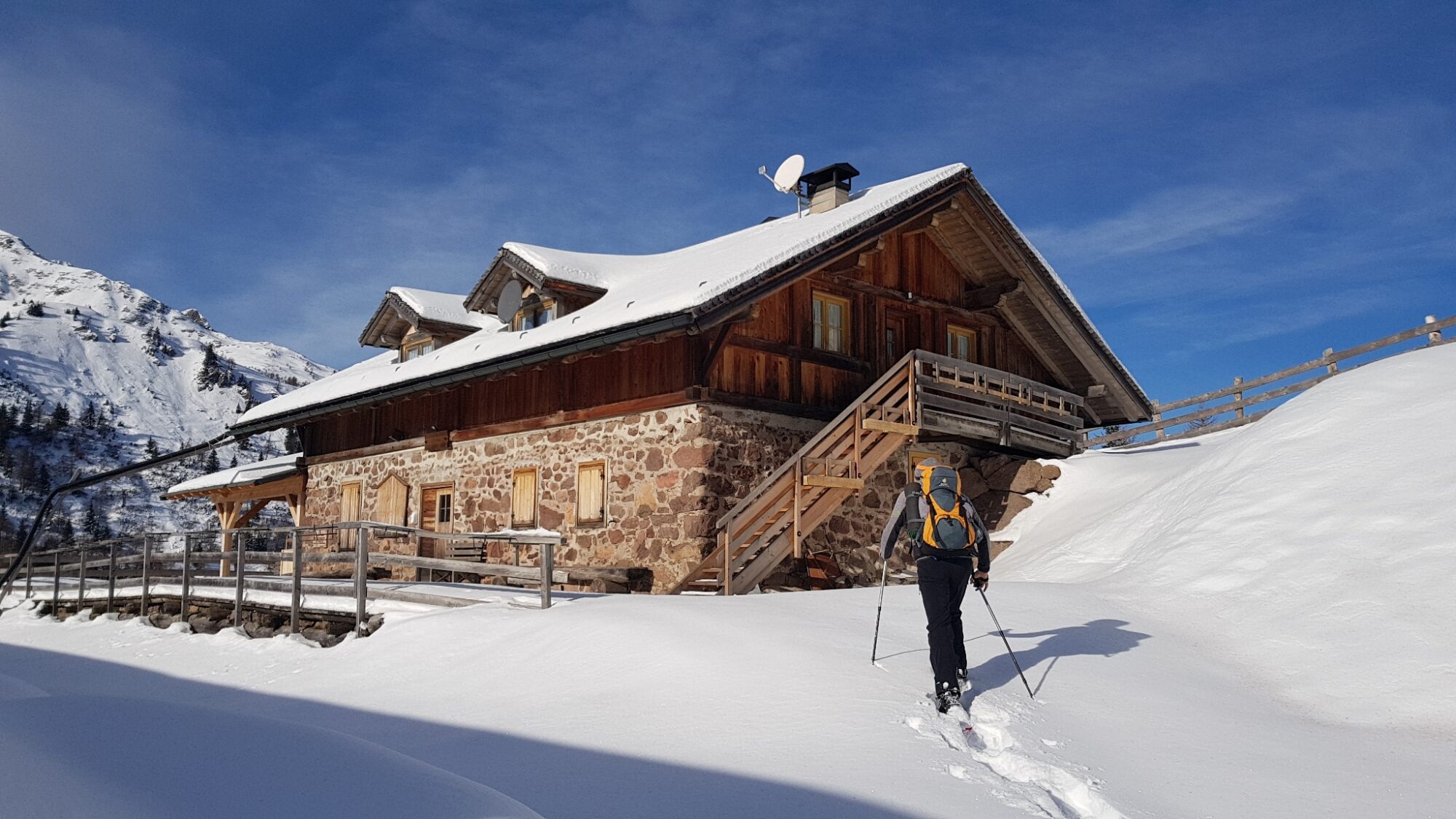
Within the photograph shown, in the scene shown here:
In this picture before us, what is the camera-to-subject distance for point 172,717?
14.4ft

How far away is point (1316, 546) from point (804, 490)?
5914mm

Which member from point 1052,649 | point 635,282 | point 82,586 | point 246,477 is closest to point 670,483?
point 635,282

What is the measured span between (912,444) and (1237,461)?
5.06 metres

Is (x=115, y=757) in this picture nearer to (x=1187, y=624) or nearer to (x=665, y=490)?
(x=1187, y=624)

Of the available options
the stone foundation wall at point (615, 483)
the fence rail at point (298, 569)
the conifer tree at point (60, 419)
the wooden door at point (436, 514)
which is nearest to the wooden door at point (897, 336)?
the stone foundation wall at point (615, 483)

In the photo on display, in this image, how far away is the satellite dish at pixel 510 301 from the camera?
1895 cm

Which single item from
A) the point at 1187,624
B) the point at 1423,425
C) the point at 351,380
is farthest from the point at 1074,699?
the point at 351,380

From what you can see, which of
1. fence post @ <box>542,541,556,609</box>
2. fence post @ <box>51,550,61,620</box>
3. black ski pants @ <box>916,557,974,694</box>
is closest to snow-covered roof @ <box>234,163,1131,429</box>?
fence post @ <box>542,541,556,609</box>

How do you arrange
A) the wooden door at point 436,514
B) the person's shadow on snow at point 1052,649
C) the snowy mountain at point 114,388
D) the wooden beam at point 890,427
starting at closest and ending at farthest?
the person's shadow on snow at point 1052,649, the wooden beam at point 890,427, the wooden door at point 436,514, the snowy mountain at point 114,388

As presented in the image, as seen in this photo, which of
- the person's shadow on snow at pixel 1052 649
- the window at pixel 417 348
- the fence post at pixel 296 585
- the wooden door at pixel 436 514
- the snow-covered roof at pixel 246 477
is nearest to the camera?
the person's shadow on snow at pixel 1052 649

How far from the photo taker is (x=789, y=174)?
2050 cm

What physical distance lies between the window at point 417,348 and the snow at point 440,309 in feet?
2.01

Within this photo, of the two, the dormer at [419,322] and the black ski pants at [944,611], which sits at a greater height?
the dormer at [419,322]

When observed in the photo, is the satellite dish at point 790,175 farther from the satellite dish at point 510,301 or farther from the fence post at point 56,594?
the fence post at point 56,594
